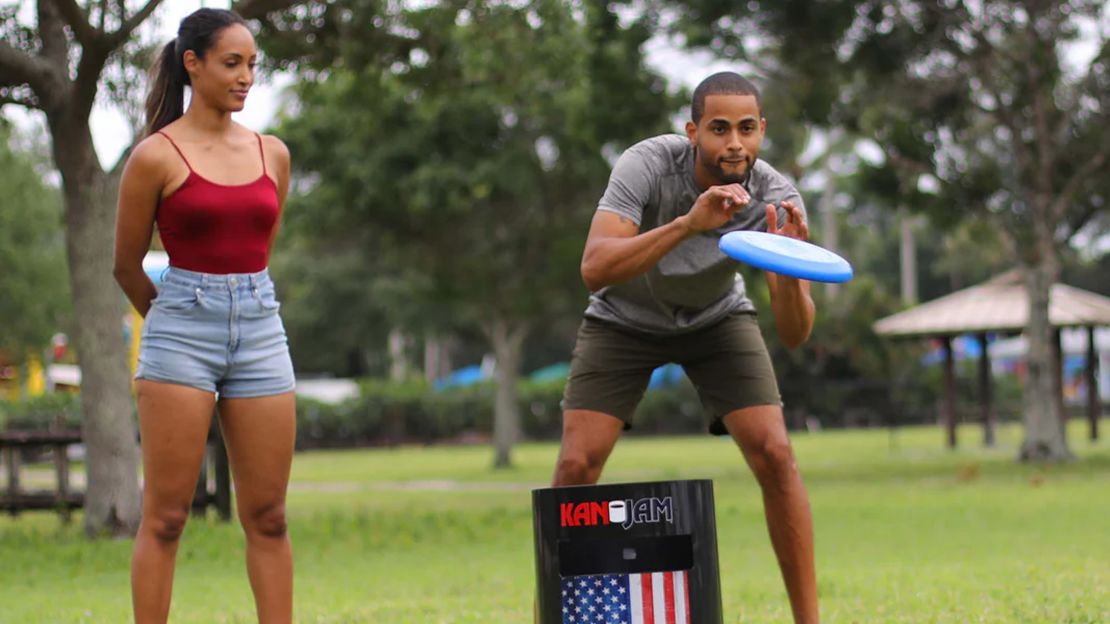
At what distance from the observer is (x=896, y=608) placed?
6.69m

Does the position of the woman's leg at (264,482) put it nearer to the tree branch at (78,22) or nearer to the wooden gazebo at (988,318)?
the tree branch at (78,22)

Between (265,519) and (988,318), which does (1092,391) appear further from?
(265,519)

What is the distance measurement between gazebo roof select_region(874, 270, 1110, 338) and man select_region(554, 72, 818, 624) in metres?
21.4

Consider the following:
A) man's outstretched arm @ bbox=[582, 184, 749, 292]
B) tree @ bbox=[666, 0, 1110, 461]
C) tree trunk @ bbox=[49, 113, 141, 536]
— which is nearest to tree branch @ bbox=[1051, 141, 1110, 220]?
tree @ bbox=[666, 0, 1110, 461]

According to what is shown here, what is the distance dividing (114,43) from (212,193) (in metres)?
7.13

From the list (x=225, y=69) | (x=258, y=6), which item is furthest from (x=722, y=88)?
(x=258, y=6)

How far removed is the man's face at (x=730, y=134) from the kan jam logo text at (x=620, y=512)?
1228 mm

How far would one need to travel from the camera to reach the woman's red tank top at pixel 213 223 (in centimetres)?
452

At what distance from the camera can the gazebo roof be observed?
25688 millimetres

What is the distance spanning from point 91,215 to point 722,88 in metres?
7.94

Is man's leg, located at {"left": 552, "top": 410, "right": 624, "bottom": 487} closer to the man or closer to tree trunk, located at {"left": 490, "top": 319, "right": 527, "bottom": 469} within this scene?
the man

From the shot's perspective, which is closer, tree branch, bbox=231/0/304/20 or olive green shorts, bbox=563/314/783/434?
olive green shorts, bbox=563/314/783/434

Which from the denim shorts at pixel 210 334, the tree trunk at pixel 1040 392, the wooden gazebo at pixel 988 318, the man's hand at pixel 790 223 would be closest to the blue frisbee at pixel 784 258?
the man's hand at pixel 790 223

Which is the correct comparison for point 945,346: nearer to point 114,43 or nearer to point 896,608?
point 114,43
